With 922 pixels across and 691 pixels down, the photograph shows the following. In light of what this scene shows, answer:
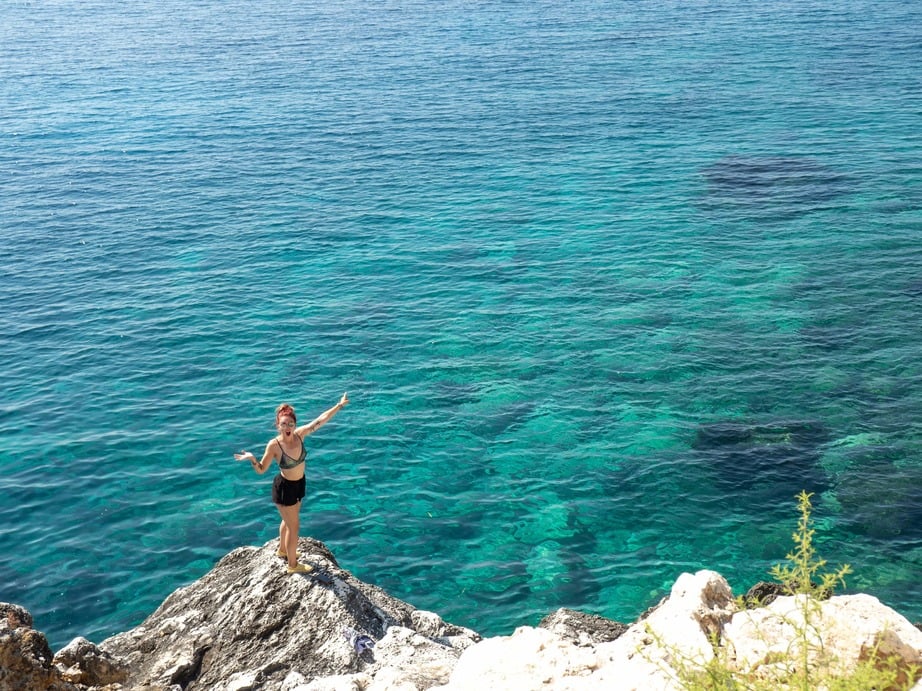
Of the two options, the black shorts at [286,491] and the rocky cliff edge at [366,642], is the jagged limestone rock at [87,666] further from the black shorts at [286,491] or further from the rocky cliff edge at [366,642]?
the black shorts at [286,491]

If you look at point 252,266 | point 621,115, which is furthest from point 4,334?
point 621,115

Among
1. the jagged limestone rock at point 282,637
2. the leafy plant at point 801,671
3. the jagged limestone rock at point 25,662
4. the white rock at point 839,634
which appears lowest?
the jagged limestone rock at point 282,637

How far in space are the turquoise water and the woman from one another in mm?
7061

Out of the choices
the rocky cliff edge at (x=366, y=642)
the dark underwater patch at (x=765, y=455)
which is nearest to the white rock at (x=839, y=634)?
the rocky cliff edge at (x=366, y=642)

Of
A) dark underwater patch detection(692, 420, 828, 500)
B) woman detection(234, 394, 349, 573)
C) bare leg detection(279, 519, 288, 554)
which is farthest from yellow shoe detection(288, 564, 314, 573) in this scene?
dark underwater patch detection(692, 420, 828, 500)

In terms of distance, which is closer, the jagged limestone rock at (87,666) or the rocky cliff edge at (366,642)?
the rocky cliff edge at (366,642)

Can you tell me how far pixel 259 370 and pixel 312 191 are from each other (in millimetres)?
20712

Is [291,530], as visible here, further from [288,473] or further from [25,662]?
[25,662]

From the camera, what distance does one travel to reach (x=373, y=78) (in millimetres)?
77250

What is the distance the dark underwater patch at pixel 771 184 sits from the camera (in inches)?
1804

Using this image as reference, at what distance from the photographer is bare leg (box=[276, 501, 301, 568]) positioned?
15305 mm

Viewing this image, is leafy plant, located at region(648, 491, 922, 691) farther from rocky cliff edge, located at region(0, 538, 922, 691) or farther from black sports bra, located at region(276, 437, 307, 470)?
black sports bra, located at region(276, 437, 307, 470)

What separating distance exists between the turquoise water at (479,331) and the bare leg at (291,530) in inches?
278

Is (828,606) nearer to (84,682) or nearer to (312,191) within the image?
(84,682)
